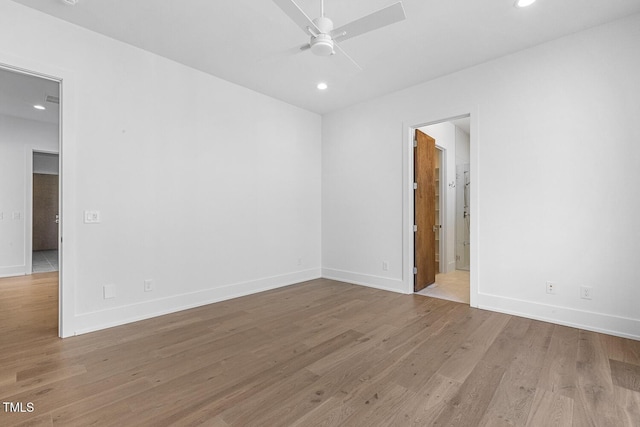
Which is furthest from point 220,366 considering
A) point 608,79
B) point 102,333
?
point 608,79

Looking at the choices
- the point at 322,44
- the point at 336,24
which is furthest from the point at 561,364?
the point at 336,24

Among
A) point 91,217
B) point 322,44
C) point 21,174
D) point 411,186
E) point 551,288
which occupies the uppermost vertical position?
point 322,44

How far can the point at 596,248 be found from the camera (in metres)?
2.91

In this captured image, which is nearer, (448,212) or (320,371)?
(320,371)

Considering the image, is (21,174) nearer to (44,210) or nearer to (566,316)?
(44,210)

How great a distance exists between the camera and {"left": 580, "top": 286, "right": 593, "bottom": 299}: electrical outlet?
9.62 feet

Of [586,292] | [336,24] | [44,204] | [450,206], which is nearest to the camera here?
[336,24]

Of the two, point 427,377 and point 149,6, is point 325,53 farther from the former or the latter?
point 427,377

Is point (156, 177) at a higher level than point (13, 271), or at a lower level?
higher

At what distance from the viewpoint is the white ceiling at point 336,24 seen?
2.58 m

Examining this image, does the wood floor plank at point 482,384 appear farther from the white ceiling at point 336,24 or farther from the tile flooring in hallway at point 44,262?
the tile flooring in hallway at point 44,262

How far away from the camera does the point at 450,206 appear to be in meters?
6.00

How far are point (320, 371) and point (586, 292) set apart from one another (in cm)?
278

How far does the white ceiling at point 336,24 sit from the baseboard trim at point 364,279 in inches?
114
